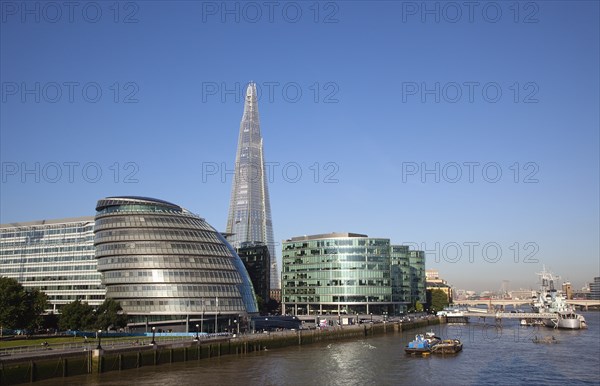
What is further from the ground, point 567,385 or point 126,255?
point 126,255

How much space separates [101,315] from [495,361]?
64867 millimetres

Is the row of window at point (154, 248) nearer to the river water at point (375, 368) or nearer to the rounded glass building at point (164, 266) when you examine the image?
the rounded glass building at point (164, 266)

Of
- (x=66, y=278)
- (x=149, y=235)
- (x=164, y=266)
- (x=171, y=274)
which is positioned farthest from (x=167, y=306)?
(x=66, y=278)

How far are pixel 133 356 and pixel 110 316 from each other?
28934mm

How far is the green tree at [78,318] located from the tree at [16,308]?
751 centimetres

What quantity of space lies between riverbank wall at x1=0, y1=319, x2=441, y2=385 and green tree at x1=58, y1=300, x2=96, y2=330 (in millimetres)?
25181

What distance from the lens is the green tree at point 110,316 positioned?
98500mm

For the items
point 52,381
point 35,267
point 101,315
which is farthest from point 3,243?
point 52,381

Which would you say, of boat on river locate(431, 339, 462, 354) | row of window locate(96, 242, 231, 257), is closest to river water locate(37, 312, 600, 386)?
boat on river locate(431, 339, 462, 354)

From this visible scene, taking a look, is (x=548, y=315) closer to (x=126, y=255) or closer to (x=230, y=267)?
(x=230, y=267)

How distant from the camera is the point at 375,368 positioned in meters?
79.2

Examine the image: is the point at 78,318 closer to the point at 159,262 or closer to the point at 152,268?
the point at 152,268

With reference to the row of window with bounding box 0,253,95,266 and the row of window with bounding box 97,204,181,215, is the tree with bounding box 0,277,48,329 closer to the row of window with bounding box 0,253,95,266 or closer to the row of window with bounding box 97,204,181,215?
the row of window with bounding box 97,204,181,215

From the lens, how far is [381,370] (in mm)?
77375
